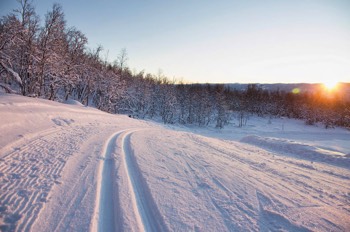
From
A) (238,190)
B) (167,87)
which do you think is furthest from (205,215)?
(167,87)

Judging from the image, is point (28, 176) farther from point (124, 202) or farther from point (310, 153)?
point (310, 153)

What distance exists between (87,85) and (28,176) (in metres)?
37.6

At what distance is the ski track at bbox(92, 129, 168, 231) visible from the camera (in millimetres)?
3750

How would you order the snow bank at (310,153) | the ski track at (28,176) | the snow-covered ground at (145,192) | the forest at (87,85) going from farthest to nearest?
1. the forest at (87,85)
2. the snow bank at (310,153)
3. the snow-covered ground at (145,192)
4. the ski track at (28,176)

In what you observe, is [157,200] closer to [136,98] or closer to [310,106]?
[136,98]

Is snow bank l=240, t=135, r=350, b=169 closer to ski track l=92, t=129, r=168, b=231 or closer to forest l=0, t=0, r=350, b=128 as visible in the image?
ski track l=92, t=129, r=168, b=231

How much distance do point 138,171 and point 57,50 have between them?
84.3ft

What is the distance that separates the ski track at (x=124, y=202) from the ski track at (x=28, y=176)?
119cm

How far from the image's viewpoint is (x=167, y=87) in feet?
212

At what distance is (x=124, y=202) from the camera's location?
14.4 ft

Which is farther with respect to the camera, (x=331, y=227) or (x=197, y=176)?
(x=197, y=176)

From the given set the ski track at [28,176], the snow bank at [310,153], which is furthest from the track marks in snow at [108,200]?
the snow bank at [310,153]

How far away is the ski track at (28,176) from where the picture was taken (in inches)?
144

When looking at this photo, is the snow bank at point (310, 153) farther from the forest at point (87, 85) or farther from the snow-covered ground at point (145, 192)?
the forest at point (87, 85)
